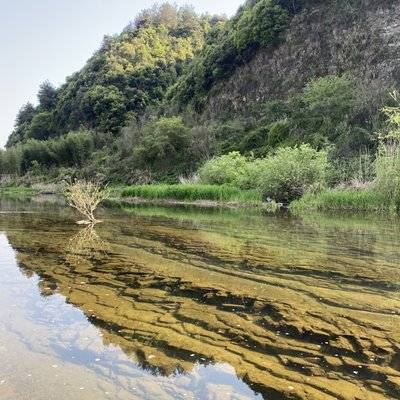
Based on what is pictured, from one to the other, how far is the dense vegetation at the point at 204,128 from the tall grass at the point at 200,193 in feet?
0.39

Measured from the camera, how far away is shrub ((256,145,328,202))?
92.5 feet

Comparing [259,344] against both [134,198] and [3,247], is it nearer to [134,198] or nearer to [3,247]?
[3,247]

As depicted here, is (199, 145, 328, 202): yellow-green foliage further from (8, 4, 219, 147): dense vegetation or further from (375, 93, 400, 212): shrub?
(8, 4, 219, 147): dense vegetation

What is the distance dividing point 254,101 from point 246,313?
6322 cm

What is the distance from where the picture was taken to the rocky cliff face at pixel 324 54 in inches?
2259

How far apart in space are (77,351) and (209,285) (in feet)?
9.81

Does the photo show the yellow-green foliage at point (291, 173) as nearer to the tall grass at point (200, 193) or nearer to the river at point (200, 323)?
the tall grass at point (200, 193)

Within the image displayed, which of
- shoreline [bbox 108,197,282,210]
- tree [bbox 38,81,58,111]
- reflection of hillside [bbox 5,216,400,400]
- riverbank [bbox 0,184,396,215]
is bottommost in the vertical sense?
shoreline [bbox 108,197,282,210]

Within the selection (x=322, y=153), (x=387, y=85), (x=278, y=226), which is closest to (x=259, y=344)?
(x=278, y=226)

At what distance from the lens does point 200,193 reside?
37.0 meters

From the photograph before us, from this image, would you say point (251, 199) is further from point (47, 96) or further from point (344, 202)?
point (47, 96)

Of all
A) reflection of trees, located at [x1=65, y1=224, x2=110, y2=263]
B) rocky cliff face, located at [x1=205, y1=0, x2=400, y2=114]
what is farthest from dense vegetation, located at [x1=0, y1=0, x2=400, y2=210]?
reflection of trees, located at [x1=65, y1=224, x2=110, y2=263]

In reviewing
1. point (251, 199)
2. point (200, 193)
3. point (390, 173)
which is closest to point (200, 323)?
point (390, 173)

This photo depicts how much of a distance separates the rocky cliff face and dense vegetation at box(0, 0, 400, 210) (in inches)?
65.1
